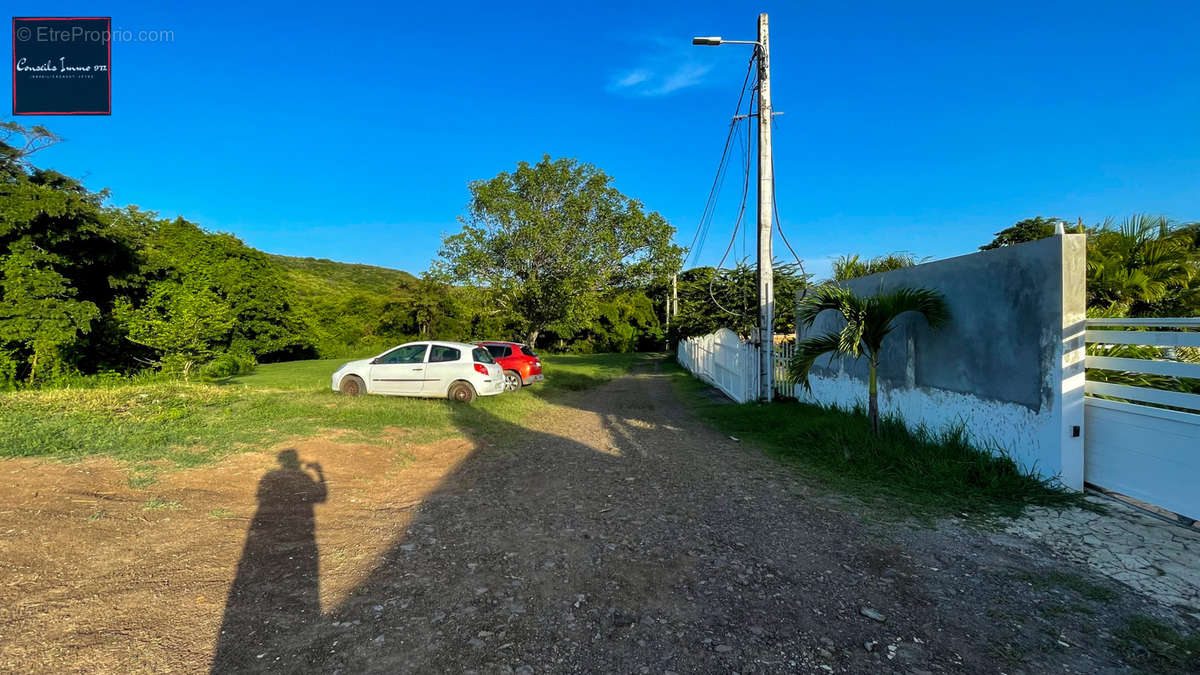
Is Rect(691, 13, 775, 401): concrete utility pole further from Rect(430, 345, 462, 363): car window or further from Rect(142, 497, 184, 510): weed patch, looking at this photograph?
Rect(142, 497, 184, 510): weed patch

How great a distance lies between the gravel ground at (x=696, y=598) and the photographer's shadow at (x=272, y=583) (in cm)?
2

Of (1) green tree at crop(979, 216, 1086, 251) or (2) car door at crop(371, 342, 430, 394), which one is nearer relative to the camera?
(2) car door at crop(371, 342, 430, 394)

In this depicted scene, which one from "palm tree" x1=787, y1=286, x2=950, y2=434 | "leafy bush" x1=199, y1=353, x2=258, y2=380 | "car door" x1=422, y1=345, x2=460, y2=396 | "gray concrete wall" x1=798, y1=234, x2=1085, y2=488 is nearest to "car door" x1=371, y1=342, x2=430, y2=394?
"car door" x1=422, y1=345, x2=460, y2=396

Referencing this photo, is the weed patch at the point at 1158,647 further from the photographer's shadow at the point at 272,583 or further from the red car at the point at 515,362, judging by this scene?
the red car at the point at 515,362

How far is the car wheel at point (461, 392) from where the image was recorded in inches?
464

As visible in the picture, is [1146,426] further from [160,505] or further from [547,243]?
[547,243]

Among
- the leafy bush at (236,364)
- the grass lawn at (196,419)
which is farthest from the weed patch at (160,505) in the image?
the leafy bush at (236,364)

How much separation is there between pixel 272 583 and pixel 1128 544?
6.11 meters

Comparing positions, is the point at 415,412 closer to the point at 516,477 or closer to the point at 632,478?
the point at 516,477

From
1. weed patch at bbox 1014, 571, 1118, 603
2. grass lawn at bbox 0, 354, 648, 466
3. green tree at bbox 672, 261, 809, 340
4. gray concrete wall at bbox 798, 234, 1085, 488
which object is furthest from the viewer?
green tree at bbox 672, 261, 809, 340

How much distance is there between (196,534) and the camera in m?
3.99

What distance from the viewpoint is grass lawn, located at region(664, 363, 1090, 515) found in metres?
4.96

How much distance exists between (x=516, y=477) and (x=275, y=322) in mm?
35766

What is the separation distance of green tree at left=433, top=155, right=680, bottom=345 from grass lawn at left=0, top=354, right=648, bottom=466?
626 inches
